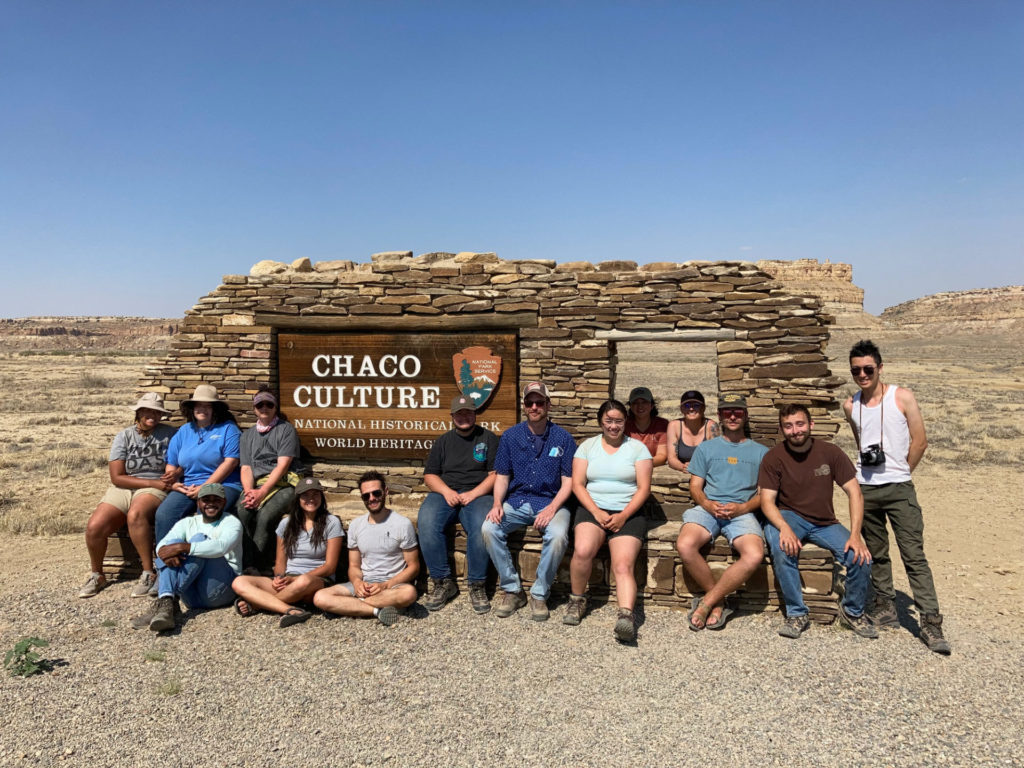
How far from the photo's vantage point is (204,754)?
309 cm

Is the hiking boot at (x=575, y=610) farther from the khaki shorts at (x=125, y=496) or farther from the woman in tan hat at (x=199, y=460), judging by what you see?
the khaki shorts at (x=125, y=496)

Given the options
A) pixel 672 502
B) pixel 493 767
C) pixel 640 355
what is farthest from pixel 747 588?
pixel 640 355

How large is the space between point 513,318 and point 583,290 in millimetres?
731

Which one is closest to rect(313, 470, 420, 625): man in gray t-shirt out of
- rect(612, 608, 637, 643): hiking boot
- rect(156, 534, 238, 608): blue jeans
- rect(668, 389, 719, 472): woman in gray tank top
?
rect(156, 534, 238, 608): blue jeans

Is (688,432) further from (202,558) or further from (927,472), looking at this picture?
(927,472)

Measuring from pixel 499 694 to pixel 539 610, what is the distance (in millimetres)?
999

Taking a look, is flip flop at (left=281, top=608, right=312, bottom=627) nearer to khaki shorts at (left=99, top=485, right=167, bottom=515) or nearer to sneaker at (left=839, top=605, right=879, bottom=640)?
khaki shorts at (left=99, top=485, right=167, bottom=515)

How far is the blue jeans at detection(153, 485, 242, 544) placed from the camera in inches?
197

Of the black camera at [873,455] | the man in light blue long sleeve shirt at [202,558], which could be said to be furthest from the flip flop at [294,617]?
the black camera at [873,455]

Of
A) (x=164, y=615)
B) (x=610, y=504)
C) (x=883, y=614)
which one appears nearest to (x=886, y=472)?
(x=883, y=614)

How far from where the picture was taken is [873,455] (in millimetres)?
4402

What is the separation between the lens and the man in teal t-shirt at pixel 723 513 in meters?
4.43

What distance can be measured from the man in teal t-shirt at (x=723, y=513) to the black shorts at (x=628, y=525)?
26 cm

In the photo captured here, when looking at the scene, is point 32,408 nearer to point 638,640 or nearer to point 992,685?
point 638,640
